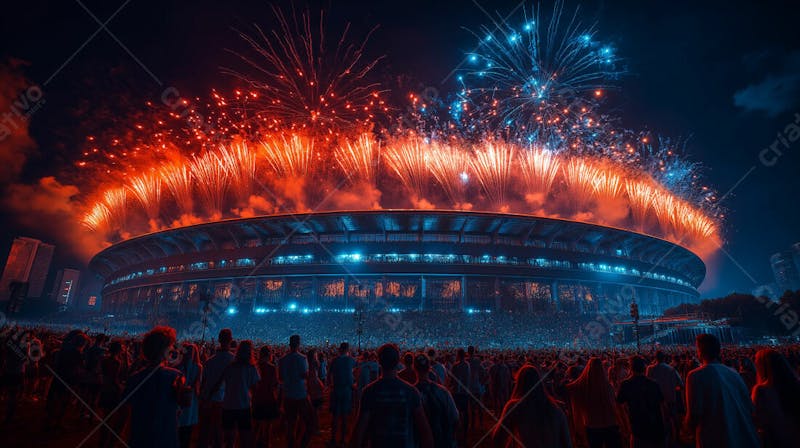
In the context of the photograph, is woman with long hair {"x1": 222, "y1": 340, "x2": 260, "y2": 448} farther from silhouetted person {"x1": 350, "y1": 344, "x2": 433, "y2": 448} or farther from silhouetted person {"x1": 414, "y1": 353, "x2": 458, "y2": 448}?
silhouetted person {"x1": 350, "y1": 344, "x2": 433, "y2": 448}

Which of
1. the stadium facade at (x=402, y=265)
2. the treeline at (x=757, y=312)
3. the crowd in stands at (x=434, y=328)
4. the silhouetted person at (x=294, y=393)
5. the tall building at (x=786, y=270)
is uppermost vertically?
the tall building at (x=786, y=270)

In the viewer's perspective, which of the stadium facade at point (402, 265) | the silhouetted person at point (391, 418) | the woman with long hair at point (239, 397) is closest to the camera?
the silhouetted person at point (391, 418)

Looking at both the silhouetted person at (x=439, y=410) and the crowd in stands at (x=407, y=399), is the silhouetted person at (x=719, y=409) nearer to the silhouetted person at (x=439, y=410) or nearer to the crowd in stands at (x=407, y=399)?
the crowd in stands at (x=407, y=399)

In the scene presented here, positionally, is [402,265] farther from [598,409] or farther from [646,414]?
[646,414]

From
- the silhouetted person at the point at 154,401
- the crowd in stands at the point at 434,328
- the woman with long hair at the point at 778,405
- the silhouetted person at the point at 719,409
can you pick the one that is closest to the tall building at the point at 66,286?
the crowd in stands at the point at 434,328

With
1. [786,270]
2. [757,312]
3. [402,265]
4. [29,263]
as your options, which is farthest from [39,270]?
[786,270]

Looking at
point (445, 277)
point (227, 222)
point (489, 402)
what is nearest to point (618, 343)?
point (445, 277)
